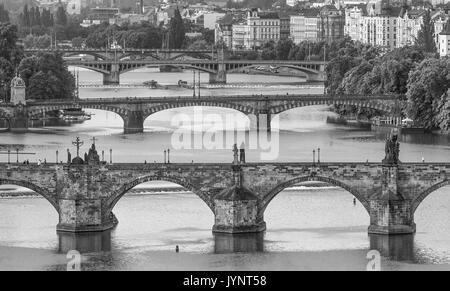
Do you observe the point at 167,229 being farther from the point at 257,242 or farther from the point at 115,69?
the point at 115,69

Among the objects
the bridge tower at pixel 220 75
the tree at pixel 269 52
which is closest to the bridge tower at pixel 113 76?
the bridge tower at pixel 220 75

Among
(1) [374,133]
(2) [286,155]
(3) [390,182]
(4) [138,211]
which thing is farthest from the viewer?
(1) [374,133]

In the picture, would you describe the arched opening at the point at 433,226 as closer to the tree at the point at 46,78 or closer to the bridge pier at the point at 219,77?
the tree at the point at 46,78

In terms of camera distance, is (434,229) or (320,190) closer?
(434,229)

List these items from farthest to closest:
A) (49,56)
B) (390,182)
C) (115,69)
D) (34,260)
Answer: (115,69), (49,56), (390,182), (34,260)

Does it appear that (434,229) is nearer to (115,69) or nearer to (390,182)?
(390,182)

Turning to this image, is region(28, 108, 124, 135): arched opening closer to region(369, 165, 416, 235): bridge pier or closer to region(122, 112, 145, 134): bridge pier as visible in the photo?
region(122, 112, 145, 134): bridge pier

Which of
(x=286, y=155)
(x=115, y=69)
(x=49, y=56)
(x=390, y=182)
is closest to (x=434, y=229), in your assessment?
(x=390, y=182)
